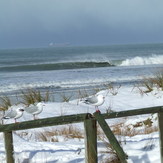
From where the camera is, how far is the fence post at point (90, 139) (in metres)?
4.49

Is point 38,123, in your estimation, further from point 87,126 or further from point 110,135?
point 110,135

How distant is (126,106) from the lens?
1147 cm

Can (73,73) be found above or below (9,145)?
above

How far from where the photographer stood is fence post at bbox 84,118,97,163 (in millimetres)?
4488

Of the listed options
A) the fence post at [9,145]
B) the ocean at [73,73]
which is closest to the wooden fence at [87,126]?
the fence post at [9,145]

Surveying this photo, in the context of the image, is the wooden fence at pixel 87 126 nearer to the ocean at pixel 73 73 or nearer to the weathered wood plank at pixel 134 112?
the weathered wood plank at pixel 134 112

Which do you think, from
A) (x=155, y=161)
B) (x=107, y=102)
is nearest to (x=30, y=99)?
(x=107, y=102)

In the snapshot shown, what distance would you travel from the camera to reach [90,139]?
4.54 m

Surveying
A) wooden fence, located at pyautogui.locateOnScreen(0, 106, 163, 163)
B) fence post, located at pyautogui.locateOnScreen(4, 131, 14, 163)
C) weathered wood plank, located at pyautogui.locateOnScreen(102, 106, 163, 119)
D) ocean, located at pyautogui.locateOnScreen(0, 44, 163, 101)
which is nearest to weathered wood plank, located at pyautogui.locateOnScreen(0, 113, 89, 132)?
wooden fence, located at pyautogui.locateOnScreen(0, 106, 163, 163)

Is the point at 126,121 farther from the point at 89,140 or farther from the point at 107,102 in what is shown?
the point at 89,140

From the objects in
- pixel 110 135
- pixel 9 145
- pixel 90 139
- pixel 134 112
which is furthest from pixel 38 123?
pixel 134 112

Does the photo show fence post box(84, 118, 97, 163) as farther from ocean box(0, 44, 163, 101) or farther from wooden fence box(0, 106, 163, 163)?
ocean box(0, 44, 163, 101)

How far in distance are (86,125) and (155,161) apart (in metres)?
1.18

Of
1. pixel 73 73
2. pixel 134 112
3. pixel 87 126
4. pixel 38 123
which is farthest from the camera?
pixel 73 73
